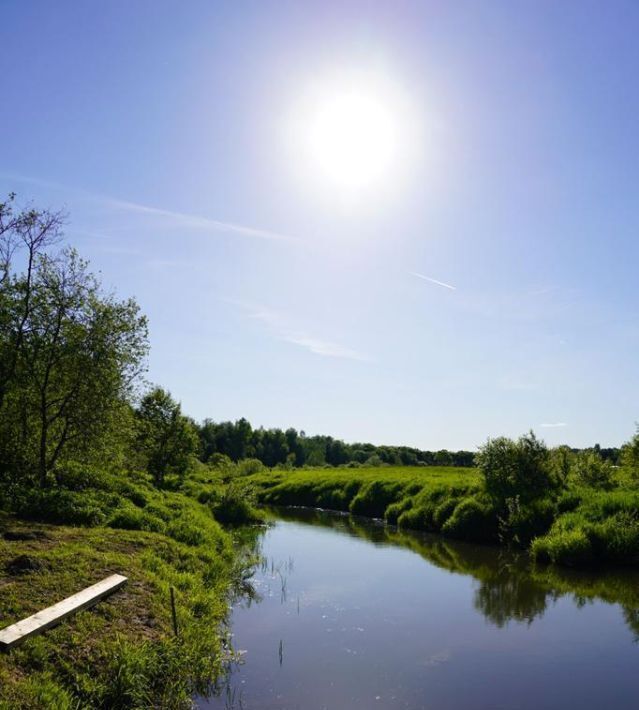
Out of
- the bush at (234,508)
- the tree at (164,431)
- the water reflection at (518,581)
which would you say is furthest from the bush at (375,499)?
the tree at (164,431)

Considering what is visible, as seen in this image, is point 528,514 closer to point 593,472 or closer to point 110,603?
point 593,472

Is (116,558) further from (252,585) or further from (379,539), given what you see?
(379,539)

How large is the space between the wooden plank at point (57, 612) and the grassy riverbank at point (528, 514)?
19569 mm

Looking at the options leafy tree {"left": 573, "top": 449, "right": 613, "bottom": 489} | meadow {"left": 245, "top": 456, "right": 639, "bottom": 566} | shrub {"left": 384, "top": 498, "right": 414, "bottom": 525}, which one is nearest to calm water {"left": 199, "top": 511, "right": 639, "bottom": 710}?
meadow {"left": 245, "top": 456, "right": 639, "bottom": 566}

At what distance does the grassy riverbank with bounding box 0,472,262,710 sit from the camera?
9.68 metres

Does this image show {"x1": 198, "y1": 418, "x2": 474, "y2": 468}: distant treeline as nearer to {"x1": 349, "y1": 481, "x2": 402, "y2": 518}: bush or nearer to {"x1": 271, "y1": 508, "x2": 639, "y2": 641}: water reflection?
{"x1": 349, "y1": 481, "x2": 402, "y2": 518}: bush

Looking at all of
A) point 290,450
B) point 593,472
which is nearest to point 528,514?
point 593,472

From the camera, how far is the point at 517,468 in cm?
3309

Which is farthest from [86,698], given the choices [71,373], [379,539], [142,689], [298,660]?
[379,539]

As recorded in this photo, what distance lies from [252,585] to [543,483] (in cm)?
1959

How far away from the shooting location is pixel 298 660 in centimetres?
1357

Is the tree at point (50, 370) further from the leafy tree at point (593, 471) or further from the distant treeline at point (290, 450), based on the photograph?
the distant treeline at point (290, 450)

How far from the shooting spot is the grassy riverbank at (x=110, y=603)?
968cm

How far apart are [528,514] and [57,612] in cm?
2480
